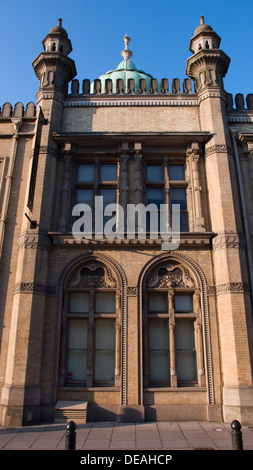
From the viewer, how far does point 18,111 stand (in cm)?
1506

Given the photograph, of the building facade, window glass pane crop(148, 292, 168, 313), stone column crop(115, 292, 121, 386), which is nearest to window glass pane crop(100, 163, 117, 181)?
the building facade

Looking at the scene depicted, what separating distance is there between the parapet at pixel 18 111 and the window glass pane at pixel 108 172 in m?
4.09

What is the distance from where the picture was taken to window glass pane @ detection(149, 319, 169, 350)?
11.7 m

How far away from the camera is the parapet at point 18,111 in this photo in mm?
15008

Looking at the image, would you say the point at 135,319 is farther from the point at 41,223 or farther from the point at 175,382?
the point at 41,223

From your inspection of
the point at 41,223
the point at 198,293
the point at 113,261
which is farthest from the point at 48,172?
the point at 198,293

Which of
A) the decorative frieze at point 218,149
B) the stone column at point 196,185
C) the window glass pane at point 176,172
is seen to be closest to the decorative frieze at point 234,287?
the stone column at point 196,185

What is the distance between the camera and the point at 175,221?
13289mm

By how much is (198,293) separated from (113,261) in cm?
327

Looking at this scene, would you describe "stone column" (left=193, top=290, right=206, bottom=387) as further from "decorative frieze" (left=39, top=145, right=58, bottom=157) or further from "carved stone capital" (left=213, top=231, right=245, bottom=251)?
"decorative frieze" (left=39, top=145, right=58, bottom=157)

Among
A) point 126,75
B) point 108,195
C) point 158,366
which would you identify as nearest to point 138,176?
point 108,195

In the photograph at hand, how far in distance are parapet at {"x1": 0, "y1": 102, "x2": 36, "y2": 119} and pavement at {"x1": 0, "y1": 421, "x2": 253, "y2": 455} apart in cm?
1238

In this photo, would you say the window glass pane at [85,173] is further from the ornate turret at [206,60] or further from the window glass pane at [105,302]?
the ornate turret at [206,60]

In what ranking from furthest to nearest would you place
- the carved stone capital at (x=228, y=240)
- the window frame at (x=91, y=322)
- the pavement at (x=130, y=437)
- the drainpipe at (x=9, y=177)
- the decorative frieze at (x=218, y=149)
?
1. the decorative frieze at (x=218, y=149)
2. the drainpipe at (x=9, y=177)
3. the carved stone capital at (x=228, y=240)
4. the window frame at (x=91, y=322)
5. the pavement at (x=130, y=437)
